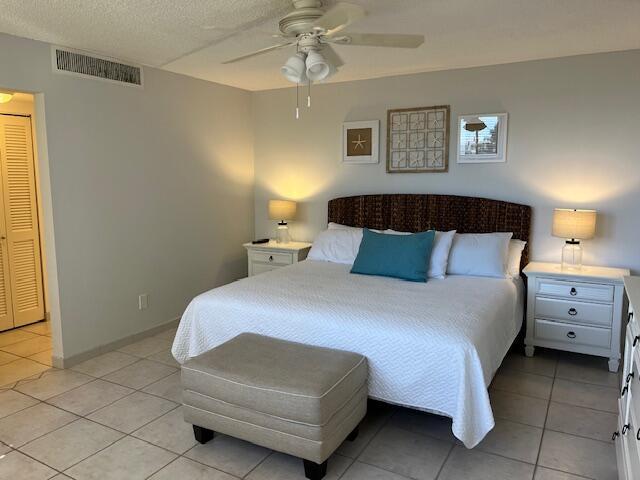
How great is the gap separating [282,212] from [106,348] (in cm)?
206

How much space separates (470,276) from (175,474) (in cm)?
243

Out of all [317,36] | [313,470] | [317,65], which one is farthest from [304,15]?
[313,470]

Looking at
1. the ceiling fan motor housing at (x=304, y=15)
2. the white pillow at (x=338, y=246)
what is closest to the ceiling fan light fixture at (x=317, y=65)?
the ceiling fan motor housing at (x=304, y=15)

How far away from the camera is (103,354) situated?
12.6ft

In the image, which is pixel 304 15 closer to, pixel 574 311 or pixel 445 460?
pixel 445 460

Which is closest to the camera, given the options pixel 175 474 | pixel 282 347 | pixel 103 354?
pixel 175 474

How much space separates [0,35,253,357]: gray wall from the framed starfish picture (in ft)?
3.89

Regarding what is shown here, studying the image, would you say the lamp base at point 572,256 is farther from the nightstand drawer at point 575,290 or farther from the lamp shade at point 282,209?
the lamp shade at point 282,209

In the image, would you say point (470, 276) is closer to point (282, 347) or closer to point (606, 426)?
point (606, 426)

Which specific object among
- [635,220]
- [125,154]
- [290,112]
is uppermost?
[290,112]

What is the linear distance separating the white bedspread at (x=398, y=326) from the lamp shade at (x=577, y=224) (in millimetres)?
534

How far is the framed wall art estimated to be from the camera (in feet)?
14.0

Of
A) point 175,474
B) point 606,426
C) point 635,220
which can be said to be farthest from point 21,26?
point 635,220

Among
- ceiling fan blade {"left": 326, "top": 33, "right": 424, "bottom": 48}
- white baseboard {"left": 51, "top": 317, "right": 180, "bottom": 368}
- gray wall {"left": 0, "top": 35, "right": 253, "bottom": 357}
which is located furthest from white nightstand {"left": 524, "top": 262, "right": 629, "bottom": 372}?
white baseboard {"left": 51, "top": 317, "right": 180, "bottom": 368}
